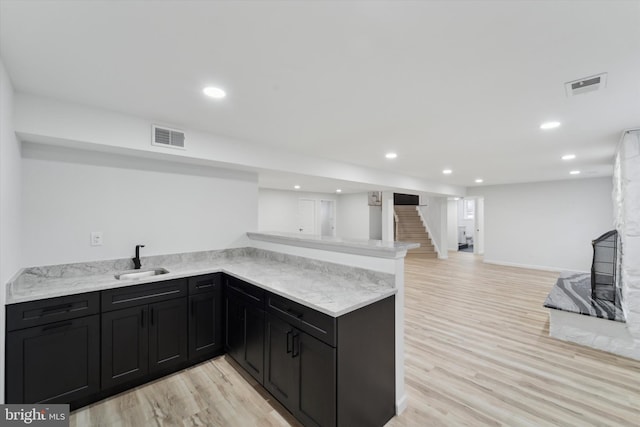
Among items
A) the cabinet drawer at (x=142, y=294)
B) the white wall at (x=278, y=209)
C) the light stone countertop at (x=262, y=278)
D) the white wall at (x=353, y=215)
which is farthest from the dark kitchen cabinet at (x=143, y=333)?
the white wall at (x=353, y=215)

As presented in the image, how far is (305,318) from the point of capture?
5.85ft

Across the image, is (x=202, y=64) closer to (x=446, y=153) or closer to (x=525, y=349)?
(x=446, y=153)

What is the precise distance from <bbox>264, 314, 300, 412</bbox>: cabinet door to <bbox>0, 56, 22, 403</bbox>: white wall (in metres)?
1.69

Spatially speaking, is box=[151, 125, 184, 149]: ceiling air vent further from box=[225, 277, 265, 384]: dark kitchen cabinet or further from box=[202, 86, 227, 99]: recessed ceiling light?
box=[225, 277, 265, 384]: dark kitchen cabinet

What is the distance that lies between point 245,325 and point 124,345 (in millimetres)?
992

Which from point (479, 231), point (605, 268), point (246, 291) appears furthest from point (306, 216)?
point (605, 268)

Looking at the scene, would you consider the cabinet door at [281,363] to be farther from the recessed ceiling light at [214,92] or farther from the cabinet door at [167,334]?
the recessed ceiling light at [214,92]

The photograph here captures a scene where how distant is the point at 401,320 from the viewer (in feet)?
6.77

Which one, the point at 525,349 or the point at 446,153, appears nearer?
the point at 525,349

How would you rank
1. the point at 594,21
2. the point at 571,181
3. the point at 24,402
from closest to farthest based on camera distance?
the point at 594,21
the point at 24,402
the point at 571,181

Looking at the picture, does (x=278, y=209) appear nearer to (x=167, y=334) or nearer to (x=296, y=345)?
(x=167, y=334)

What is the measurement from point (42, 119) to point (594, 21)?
3591 millimetres

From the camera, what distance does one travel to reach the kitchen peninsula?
1.68 metres

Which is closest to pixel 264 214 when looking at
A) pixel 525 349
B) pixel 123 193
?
pixel 123 193
